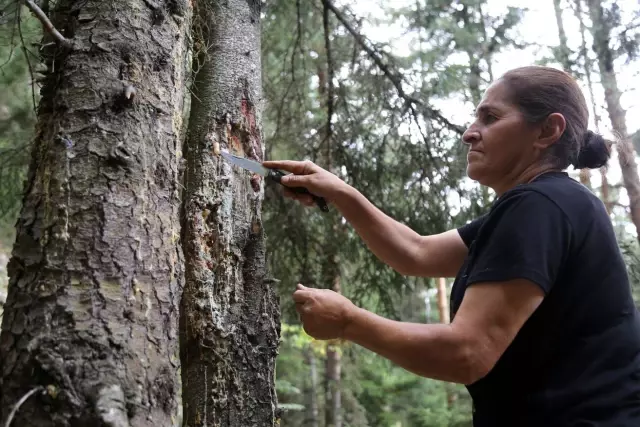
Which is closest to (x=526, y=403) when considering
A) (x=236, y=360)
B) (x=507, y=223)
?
(x=507, y=223)

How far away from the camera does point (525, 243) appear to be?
1401mm

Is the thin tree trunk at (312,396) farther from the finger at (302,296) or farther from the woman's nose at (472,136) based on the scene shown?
the finger at (302,296)

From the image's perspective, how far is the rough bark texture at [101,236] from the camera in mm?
1177

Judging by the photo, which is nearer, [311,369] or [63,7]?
[63,7]

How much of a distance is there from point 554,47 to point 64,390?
7.21 meters

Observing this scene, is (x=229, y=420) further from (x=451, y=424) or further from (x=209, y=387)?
(x=451, y=424)

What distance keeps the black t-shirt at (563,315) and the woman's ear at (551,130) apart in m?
0.24

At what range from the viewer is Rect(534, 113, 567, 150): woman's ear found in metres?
1.79

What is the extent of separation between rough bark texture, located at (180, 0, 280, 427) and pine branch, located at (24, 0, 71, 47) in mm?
665

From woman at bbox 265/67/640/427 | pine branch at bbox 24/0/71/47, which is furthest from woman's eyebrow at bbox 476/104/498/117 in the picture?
pine branch at bbox 24/0/71/47

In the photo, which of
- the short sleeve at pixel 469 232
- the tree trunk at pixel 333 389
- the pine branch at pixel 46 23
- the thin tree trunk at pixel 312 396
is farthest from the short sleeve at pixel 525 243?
the thin tree trunk at pixel 312 396

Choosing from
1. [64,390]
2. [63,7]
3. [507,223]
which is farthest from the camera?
[63,7]

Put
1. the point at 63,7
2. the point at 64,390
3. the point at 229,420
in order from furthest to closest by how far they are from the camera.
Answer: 1. the point at 229,420
2. the point at 63,7
3. the point at 64,390

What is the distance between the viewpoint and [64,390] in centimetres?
114
